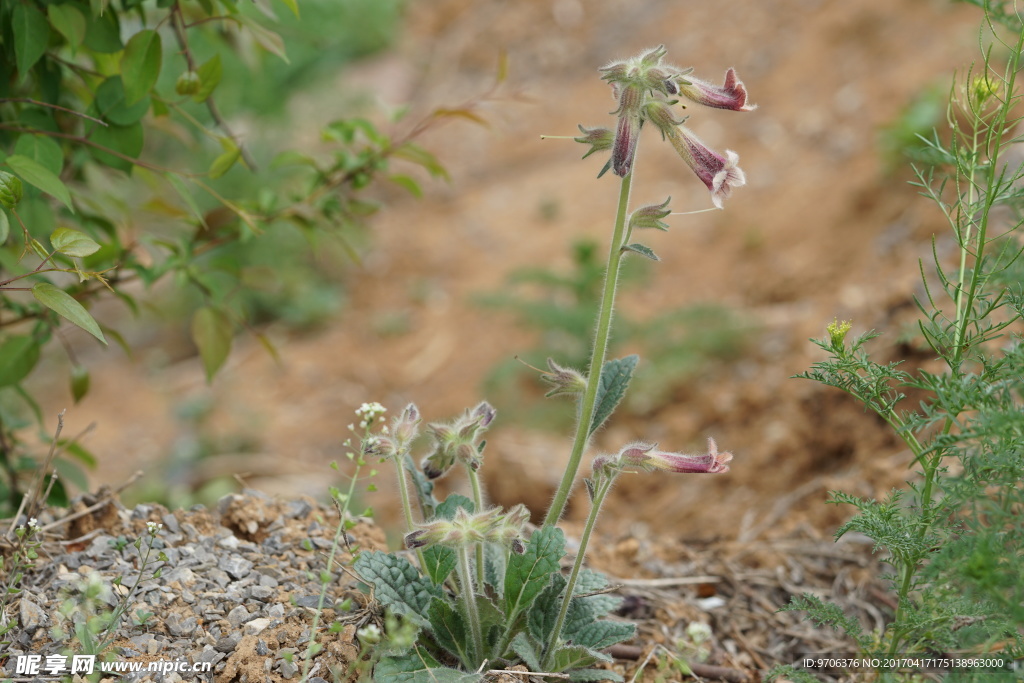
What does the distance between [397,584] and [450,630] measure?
0.15m

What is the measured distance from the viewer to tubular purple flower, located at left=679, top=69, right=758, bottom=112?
1.70m

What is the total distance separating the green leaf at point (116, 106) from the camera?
2041mm

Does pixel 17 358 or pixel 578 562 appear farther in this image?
pixel 17 358

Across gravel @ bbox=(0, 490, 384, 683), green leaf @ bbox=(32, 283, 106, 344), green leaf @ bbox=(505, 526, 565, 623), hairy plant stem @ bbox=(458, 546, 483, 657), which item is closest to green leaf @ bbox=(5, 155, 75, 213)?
green leaf @ bbox=(32, 283, 106, 344)

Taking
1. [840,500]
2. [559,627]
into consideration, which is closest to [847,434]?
[840,500]

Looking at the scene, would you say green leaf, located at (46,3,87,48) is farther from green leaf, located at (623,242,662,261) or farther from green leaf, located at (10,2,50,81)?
green leaf, located at (623,242,662,261)

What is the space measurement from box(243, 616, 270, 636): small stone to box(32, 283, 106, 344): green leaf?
2.35 feet

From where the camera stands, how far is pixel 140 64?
1.93m

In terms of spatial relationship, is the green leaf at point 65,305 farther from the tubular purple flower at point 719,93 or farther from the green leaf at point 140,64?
the tubular purple flower at point 719,93

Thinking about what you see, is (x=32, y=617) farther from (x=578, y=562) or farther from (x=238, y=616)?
(x=578, y=562)

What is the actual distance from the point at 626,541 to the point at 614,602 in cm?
74

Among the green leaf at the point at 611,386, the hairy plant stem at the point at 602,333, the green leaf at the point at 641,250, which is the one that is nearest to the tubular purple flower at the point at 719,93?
the hairy plant stem at the point at 602,333

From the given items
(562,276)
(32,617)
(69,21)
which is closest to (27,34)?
(69,21)

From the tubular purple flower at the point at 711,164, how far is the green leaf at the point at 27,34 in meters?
1.39
